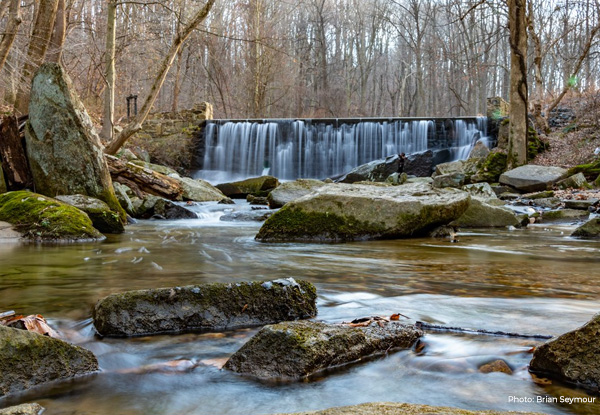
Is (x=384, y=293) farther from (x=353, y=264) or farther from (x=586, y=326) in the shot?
(x=586, y=326)

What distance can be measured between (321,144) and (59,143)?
14.2m

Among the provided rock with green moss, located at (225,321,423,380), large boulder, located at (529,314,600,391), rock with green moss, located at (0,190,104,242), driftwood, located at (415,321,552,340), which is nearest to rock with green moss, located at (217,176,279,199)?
rock with green moss, located at (0,190,104,242)

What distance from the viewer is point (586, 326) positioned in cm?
234

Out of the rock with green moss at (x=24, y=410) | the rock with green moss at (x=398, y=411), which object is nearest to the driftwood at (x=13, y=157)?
the rock with green moss at (x=24, y=410)

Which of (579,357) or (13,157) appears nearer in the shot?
(579,357)

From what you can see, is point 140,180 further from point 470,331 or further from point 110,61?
point 470,331

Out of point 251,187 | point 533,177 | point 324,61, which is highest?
point 324,61

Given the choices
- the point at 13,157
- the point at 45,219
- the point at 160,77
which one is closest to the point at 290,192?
the point at 160,77

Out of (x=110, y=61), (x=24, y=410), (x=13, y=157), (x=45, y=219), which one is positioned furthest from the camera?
(x=110, y=61)

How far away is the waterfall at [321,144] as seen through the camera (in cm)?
2159

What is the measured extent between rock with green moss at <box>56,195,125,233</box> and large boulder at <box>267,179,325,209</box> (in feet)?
13.8

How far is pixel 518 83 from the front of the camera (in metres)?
15.8

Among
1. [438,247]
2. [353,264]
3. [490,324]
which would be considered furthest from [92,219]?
[490,324]

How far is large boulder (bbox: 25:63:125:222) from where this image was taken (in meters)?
9.00
